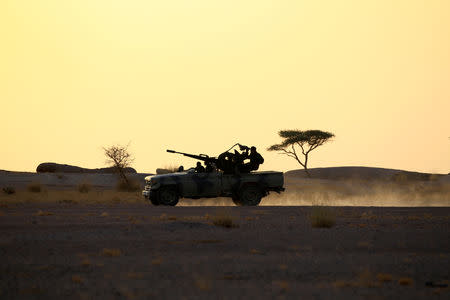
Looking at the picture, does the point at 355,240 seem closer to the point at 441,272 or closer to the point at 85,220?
the point at 441,272

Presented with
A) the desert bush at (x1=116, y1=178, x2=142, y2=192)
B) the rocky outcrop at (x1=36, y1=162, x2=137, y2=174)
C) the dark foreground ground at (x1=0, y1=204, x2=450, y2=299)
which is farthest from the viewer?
the rocky outcrop at (x1=36, y1=162, x2=137, y2=174)

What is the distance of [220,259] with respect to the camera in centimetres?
1282

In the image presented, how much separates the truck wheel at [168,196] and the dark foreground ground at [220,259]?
8608 millimetres

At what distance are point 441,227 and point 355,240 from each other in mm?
4684

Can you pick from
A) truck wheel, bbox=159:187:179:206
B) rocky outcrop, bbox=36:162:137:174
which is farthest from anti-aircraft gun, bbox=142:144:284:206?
rocky outcrop, bbox=36:162:137:174

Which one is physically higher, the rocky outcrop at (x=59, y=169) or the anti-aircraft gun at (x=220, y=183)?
the rocky outcrop at (x=59, y=169)

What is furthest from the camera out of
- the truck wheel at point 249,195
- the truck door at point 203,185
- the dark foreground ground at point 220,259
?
the truck wheel at point 249,195

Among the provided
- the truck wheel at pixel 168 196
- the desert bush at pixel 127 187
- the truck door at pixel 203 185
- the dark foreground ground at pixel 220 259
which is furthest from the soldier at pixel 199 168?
→ the desert bush at pixel 127 187

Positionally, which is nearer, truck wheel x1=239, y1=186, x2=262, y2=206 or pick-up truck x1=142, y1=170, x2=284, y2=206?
pick-up truck x1=142, y1=170, x2=284, y2=206

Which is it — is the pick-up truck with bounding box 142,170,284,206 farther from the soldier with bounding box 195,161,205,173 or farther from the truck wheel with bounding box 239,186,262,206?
the soldier with bounding box 195,161,205,173

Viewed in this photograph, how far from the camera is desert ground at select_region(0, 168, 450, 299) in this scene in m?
9.74

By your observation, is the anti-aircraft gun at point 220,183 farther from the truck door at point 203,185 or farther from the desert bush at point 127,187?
the desert bush at point 127,187

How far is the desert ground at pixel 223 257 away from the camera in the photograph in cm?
974

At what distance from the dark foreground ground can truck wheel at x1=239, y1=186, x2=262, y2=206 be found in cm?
889
